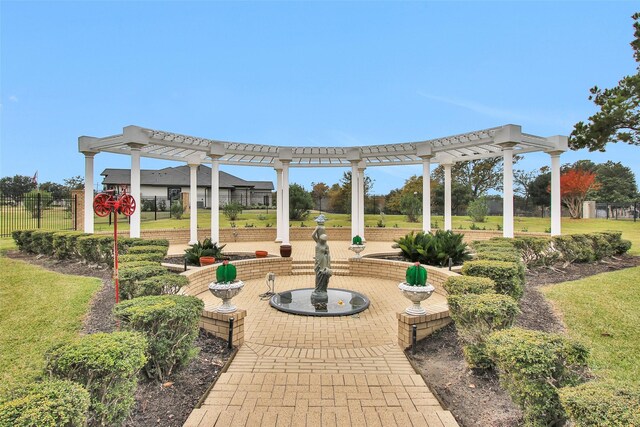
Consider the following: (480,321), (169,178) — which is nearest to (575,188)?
(480,321)

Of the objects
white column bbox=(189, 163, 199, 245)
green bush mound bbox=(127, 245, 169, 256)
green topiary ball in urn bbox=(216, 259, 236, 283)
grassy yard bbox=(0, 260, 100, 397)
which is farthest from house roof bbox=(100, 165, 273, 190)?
green topiary ball in urn bbox=(216, 259, 236, 283)

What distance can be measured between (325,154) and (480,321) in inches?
454

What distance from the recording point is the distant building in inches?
1320

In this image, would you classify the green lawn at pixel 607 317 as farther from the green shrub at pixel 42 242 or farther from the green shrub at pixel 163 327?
the green shrub at pixel 42 242

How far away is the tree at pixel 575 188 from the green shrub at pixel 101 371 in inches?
1314

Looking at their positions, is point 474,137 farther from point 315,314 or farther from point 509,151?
point 315,314

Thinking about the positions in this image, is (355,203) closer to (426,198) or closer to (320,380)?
(426,198)

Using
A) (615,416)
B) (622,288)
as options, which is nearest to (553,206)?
(622,288)

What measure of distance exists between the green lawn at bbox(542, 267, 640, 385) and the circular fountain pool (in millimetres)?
3627

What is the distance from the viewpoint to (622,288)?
7125mm

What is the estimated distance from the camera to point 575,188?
A: 27.0 m

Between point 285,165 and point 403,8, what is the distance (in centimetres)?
744

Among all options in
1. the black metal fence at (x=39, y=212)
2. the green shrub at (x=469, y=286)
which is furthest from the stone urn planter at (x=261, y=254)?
the black metal fence at (x=39, y=212)

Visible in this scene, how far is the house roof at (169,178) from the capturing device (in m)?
34.6
